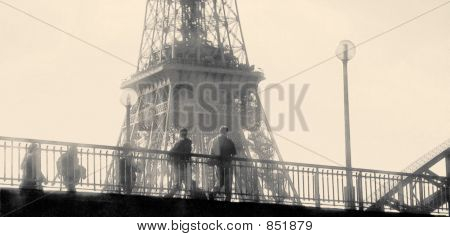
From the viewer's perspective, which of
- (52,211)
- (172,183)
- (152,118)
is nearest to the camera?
(52,211)

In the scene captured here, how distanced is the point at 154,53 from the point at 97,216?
151 feet

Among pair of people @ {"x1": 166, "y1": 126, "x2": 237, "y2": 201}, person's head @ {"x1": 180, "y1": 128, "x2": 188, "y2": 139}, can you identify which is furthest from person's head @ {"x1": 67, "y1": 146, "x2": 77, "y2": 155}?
person's head @ {"x1": 180, "y1": 128, "x2": 188, "y2": 139}

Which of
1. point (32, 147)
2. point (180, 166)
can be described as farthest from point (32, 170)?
point (180, 166)

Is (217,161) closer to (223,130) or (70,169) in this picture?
(223,130)

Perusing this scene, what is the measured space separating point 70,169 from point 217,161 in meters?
3.51

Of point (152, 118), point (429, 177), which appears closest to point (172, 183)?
point (429, 177)

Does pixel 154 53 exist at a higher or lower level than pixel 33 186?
higher

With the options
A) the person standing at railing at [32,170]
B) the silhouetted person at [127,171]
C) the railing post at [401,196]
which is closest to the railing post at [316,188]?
the railing post at [401,196]

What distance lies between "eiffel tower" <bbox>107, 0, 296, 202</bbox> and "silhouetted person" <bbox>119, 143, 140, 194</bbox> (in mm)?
40181

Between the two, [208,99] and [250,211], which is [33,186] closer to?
[250,211]

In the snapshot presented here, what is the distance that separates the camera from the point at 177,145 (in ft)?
86.1

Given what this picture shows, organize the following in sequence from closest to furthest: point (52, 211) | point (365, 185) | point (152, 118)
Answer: point (52, 211) → point (365, 185) → point (152, 118)

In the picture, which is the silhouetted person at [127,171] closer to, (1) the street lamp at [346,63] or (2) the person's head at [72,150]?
(2) the person's head at [72,150]

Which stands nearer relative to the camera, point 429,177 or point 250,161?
point 250,161
